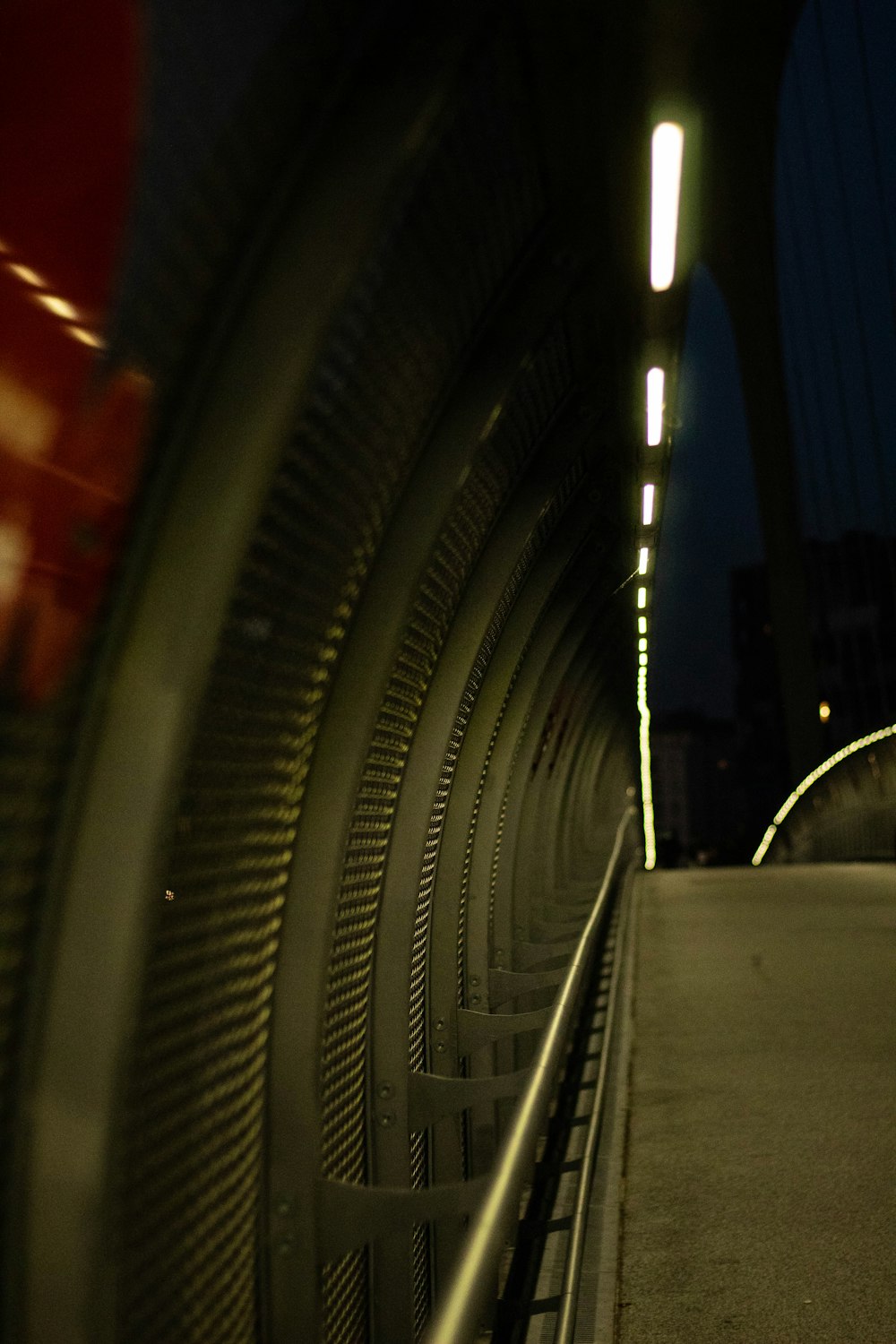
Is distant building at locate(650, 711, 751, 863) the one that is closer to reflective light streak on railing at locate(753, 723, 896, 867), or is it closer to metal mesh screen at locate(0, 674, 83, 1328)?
reflective light streak on railing at locate(753, 723, 896, 867)

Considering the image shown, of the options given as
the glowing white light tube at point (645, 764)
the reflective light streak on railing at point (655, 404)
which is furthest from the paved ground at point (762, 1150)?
the glowing white light tube at point (645, 764)

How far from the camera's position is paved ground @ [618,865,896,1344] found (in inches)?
158

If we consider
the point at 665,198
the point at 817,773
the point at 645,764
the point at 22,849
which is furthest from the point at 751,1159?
the point at 817,773

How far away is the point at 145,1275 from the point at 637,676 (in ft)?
36.2

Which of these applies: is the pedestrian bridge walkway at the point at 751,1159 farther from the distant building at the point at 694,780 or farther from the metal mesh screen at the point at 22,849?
the distant building at the point at 694,780

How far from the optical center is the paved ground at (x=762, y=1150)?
13.1ft

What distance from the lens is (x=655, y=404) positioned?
4.47 m

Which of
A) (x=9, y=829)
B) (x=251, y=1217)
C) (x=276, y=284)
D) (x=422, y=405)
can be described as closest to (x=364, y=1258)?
(x=251, y=1217)

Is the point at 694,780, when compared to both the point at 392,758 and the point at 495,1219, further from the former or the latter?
the point at 495,1219

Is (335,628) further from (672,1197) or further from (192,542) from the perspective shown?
(672,1197)

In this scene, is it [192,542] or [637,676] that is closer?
[192,542]

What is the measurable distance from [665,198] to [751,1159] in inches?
148

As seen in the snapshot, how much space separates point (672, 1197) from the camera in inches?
197

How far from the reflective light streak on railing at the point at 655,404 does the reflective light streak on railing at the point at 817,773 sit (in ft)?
55.6
